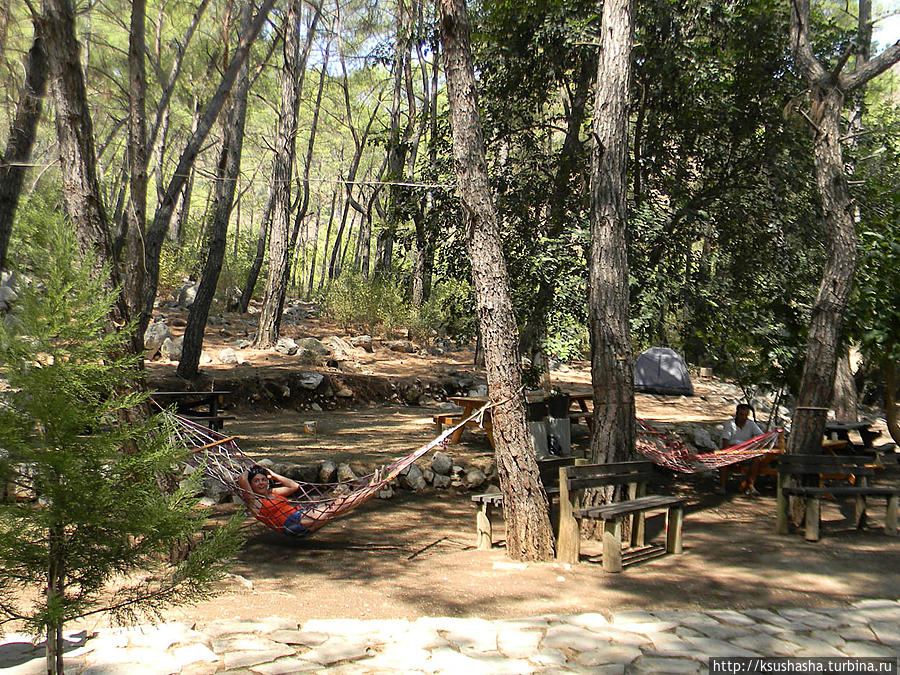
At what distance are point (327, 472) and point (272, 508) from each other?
62.3 inches

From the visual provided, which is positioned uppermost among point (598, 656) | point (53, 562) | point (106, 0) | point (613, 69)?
point (106, 0)

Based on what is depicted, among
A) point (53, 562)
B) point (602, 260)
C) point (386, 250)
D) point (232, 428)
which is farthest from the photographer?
point (386, 250)

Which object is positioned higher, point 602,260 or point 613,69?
point 613,69

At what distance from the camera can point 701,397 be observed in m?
12.2

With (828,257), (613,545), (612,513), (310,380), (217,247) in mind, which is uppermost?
(217,247)

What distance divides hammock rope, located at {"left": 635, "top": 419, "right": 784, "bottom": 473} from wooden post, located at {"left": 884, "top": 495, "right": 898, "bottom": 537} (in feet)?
4.01

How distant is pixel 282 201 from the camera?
1166cm

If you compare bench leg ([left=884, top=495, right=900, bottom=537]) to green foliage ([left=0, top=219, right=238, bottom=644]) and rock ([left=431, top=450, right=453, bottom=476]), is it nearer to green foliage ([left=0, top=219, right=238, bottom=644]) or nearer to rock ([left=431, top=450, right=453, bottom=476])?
rock ([left=431, top=450, right=453, bottom=476])

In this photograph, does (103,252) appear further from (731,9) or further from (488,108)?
(731,9)

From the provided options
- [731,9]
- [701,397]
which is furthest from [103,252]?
[701,397]

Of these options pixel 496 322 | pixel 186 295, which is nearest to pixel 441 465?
pixel 496 322

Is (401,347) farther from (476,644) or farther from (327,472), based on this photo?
(476,644)

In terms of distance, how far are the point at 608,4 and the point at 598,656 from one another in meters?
4.26

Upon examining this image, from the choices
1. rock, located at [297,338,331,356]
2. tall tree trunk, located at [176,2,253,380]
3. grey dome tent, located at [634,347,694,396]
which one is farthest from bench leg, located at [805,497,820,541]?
rock, located at [297,338,331,356]
